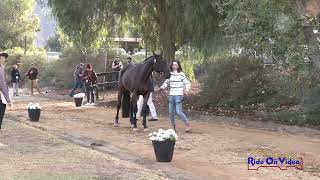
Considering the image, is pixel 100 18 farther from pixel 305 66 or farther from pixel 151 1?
pixel 305 66

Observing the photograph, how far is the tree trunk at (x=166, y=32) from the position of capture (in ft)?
69.5

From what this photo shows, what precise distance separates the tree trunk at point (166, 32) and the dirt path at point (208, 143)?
4415 mm

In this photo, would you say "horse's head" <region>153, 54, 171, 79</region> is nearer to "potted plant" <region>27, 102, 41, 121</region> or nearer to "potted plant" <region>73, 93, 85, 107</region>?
"potted plant" <region>27, 102, 41, 121</region>

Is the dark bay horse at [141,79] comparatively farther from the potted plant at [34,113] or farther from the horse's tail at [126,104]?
the potted plant at [34,113]

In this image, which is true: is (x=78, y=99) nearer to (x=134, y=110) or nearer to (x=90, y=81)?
(x=90, y=81)

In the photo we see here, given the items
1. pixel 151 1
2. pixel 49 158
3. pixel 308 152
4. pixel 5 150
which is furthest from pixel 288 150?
pixel 151 1

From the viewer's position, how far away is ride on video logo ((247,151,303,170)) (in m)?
9.89

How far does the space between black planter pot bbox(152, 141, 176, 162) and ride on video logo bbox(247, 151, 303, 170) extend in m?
1.47

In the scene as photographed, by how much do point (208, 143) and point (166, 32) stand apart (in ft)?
32.3

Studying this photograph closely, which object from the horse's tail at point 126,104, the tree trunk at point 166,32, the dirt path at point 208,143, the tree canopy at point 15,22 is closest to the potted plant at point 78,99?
the dirt path at point 208,143

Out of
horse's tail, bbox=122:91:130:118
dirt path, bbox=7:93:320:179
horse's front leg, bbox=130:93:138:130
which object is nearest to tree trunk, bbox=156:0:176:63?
dirt path, bbox=7:93:320:179

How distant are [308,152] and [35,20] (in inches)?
1906

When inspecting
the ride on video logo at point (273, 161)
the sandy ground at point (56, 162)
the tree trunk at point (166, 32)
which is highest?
the tree trunk at point (166, 32)

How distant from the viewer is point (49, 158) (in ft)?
32.5
